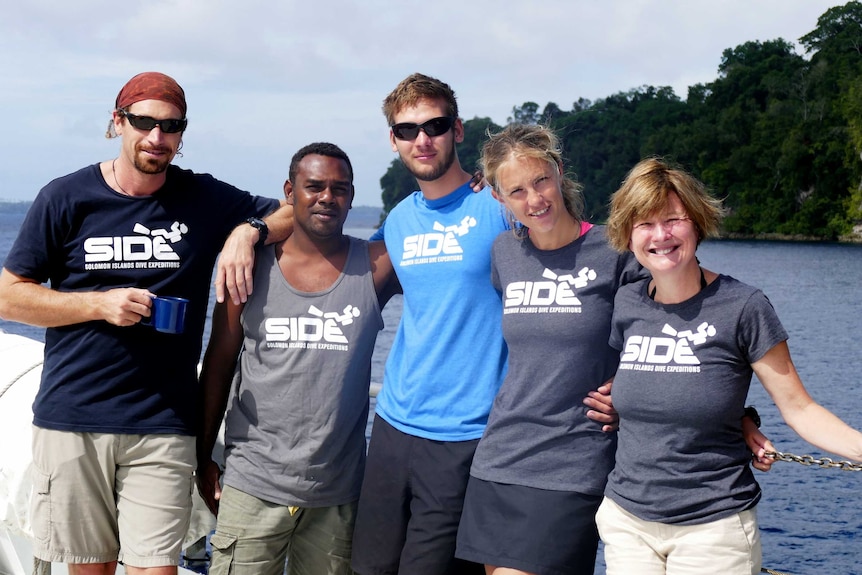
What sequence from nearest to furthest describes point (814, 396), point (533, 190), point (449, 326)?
1. point (533, 190)
2. point (449, 326)
3. point (814, 396)

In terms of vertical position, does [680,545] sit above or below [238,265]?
below

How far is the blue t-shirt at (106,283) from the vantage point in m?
3.52

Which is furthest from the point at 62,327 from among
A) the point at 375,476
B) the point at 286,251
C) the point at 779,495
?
the point at 779,495

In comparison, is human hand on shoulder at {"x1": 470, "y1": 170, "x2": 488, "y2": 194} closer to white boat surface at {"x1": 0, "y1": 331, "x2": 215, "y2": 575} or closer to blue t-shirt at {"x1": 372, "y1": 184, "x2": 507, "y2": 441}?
blue t-shirt at {"x1": 372, "y1": 184, "x2": 507, "y2": 441}

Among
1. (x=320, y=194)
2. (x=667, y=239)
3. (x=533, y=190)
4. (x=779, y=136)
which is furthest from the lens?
(x=779, y=136)

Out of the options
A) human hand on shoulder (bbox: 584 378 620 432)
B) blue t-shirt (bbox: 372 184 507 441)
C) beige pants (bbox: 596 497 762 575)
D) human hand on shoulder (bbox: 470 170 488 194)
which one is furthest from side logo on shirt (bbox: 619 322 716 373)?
human hand on shoulder (bbox: 470 170 488 194)

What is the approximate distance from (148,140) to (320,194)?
0.65 meters

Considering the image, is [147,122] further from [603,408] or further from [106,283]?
[603,408]

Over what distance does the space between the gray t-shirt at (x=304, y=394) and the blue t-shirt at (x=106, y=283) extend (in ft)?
0.81

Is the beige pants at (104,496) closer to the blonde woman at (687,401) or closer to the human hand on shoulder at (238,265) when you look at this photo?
the human hand on shoulder at (238,265)

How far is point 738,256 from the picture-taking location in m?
62.9

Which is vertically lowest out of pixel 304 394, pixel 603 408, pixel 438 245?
pixel 304 394

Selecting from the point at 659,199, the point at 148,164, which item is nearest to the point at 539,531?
the point at 659,199

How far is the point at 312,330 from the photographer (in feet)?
11.9
